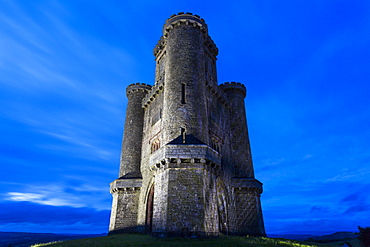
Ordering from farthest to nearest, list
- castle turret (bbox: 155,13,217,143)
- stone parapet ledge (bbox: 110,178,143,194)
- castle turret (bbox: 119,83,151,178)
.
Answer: castle turret (bbox: 119,83,151,178), stone parapet ledge (bbox: 110,178,143,194), castle turret (bbox: 155,13,217,143)

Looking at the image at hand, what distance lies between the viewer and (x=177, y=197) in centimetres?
1742

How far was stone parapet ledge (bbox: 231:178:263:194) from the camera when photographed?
28.8 meters

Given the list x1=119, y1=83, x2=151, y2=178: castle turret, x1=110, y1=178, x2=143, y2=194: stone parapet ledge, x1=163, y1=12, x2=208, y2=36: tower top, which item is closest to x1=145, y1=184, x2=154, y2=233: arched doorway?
x1=110, y1=178, x2=143, y2=194: stone parapet ledge

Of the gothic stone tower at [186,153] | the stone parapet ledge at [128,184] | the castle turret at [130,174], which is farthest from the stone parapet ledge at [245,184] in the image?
the castle turret at [130,174]

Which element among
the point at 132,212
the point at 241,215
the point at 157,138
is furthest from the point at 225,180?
the point at 132,212

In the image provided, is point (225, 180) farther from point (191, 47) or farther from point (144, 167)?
point (191, 47)

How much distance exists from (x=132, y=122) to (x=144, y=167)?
24.0 ft

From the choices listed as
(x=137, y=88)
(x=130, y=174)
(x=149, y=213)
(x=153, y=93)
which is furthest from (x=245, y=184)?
(x=137, y=88)

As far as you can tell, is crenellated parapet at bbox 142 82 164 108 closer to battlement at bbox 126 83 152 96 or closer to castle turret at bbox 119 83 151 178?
castle turret at bbox 119 83 151 178

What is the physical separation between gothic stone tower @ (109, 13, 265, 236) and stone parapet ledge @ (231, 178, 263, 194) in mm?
121

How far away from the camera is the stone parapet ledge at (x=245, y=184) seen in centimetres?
2875

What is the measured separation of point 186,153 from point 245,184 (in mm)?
13752

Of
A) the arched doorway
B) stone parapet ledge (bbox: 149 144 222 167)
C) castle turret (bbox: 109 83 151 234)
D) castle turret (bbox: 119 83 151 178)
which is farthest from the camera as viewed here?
castle turret (bbox: 119 83 151 178)

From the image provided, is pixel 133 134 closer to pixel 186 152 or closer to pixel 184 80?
pixel 184 80
